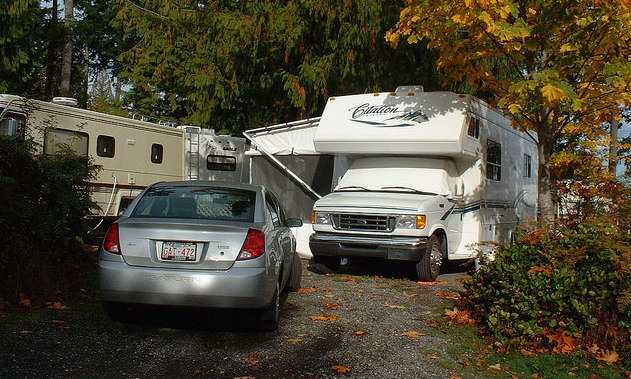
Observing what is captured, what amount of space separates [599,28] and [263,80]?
9464 mm

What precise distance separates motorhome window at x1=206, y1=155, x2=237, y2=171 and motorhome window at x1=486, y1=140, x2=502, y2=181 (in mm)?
7247

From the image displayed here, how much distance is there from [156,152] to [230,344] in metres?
10.5

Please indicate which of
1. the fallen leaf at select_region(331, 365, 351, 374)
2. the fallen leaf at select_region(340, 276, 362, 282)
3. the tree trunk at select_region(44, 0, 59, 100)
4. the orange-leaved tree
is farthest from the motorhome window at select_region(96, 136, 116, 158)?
the tree trunk at select_region(44, 0, 59, 100)

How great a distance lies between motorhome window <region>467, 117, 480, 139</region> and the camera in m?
10.8

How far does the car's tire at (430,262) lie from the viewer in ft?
32.7

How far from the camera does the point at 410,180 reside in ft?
35.5

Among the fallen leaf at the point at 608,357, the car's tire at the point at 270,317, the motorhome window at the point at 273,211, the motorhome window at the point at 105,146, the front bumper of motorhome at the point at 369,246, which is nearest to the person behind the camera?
A: the fallen leaf at the point at 608,357

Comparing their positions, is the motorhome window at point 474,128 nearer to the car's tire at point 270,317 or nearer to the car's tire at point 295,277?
the car's tire at point 295,277

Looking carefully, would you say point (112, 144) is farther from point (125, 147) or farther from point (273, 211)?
point (273, 211)

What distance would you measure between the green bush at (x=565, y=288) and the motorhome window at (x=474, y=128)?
4354 millimetres

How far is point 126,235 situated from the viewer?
596 cm

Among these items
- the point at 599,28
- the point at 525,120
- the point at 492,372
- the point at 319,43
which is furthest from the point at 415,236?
the point at 319,43

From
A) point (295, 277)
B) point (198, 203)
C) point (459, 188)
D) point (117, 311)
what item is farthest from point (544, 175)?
point (117, 311)

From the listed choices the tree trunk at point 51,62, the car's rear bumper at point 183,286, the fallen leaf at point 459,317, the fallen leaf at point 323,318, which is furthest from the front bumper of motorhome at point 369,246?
the tree trunk at point 51,62
